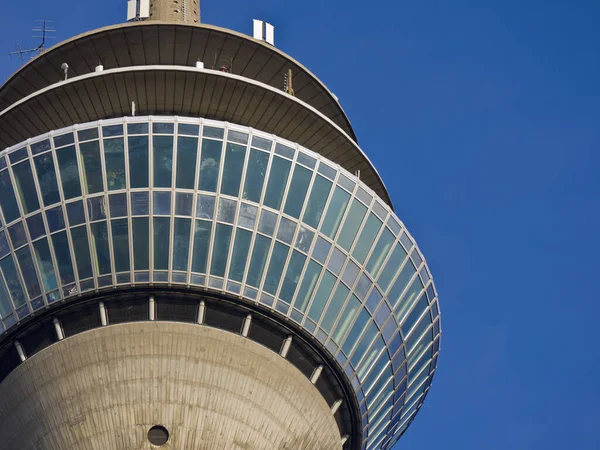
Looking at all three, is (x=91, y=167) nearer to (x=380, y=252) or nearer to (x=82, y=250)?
(x=82, y=250)

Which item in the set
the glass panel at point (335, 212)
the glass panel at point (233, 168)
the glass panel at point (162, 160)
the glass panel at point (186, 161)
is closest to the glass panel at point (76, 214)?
the glass panel at point (162, 160)

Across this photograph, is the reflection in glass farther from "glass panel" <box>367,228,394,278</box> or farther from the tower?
"glass panel" <box>367,228,394,278</box>

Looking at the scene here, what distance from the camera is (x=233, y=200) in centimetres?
4431

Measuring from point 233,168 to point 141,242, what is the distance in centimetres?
373

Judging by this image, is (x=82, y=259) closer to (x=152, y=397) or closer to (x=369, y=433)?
(x=152, y=397)

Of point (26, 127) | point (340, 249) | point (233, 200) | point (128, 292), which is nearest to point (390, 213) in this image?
point (340, 249)

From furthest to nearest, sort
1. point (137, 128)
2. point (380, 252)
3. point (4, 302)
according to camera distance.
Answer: point (380, 252), point (137, 128), point (4, 302)

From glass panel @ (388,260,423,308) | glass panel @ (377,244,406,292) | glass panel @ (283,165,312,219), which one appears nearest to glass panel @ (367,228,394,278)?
glass panel @ (377,244,406,292)

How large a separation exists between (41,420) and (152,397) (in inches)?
138

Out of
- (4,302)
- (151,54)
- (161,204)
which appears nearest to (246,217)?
(161,204)

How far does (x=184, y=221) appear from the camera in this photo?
44.0m

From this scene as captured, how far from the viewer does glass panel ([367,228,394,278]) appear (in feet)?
153

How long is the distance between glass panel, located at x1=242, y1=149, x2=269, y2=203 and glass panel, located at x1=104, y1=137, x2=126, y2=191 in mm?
3885

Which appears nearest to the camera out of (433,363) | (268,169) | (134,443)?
(134,443)
